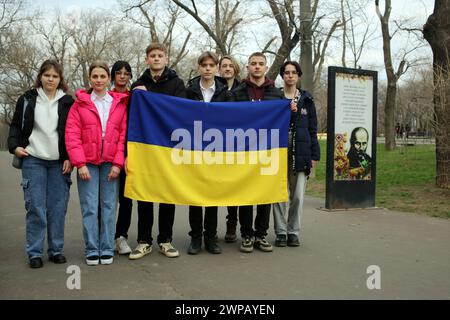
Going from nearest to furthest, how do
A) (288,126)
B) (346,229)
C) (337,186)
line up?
(288,126) < (346,229) < (337,186)

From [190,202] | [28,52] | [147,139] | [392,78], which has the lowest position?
[190,202]

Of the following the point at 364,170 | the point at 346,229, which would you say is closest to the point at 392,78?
the point at 364,170

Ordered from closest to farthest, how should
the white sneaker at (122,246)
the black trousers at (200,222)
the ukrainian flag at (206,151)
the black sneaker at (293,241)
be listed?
the ukrainian flag at (206,151) → the white sneaker at (122,246) → the black trousers at (200,222) → the black sneaker at (293,241)

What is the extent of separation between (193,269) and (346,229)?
9.77 feet

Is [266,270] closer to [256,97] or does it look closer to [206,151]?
[206,151]

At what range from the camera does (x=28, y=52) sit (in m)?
47.9

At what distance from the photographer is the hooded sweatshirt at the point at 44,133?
191 inches

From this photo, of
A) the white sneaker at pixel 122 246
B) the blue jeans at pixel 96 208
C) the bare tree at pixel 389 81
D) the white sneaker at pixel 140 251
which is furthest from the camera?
the bare tree at pixel 389 81

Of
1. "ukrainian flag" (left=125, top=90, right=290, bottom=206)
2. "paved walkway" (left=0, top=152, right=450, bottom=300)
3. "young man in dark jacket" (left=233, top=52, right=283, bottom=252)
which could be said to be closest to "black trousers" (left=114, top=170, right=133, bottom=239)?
"ukrainian flag" (left=125, top=90, right=290, bottom=206)

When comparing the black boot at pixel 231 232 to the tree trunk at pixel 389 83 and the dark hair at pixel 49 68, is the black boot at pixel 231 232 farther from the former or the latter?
the tree trunk at pixel 389 83

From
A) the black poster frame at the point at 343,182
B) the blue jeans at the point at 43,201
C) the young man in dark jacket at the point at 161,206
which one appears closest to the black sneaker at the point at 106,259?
the young man in dark jacket at the point at 161,206

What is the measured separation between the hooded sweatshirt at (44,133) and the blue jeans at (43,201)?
0.29 ft

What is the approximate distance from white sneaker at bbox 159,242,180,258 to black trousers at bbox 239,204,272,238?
89cm
